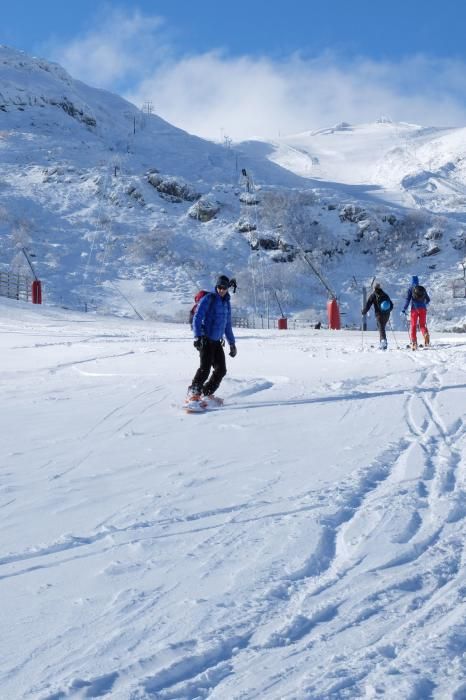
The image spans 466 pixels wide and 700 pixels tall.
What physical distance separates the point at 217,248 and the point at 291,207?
9401 mm

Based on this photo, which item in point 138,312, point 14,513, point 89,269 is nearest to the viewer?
point 14,513

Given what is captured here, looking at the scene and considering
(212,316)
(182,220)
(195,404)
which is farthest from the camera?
(182,220)

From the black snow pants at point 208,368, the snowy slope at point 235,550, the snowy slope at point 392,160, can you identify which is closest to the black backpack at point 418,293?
the snowy slope at point 235,550

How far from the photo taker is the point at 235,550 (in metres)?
3.78

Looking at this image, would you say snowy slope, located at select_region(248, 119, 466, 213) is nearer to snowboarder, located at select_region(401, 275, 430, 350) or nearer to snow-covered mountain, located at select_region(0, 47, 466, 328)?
snow-covered mountain, located at select_region(0, 47, 466, 328)

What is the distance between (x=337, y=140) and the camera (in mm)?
115875

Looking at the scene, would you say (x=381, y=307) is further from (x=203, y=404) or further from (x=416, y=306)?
(x=203, y=404)

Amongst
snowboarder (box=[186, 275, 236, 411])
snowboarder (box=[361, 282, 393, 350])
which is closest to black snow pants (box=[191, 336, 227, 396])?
snowboarder (box=[186, 275, 236, 411])

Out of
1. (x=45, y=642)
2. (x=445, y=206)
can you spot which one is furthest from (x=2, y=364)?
(x=445, y=206)

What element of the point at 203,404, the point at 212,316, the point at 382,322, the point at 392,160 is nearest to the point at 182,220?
the point at 382,322

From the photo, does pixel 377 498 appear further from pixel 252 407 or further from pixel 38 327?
pixel 38 327

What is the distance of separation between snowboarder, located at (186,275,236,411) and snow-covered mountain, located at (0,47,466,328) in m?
32.6

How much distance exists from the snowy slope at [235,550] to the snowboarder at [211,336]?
38 centimetres

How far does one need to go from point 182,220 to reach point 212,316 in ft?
164
